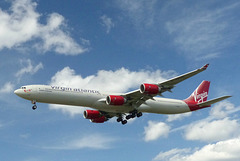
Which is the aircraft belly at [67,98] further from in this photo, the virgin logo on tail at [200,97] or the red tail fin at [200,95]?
the virgin logo on tail at [200,97]

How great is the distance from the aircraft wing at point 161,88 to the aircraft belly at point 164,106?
2.11 meters

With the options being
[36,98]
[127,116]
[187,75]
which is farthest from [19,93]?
[187,75]

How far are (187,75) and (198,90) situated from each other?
19.3 m

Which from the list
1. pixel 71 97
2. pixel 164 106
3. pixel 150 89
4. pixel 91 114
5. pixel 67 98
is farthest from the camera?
pixel 91 114

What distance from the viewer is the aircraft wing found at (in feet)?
145

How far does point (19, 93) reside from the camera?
154 feet

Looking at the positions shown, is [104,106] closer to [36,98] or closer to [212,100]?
[36,98]

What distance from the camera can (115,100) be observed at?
4919 cm

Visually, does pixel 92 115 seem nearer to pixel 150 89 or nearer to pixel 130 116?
pixel 130 116

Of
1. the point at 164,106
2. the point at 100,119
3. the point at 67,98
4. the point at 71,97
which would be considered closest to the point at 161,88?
the point at 164,106

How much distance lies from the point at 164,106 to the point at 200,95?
10.3 meters

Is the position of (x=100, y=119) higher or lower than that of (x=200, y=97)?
lower

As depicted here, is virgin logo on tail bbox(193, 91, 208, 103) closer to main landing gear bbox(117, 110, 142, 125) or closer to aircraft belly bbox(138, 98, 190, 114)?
aircraft belly bbox(138, 98, 190, 114)

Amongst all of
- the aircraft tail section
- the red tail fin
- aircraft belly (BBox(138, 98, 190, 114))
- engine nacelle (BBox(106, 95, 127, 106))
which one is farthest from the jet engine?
the red tail fin
